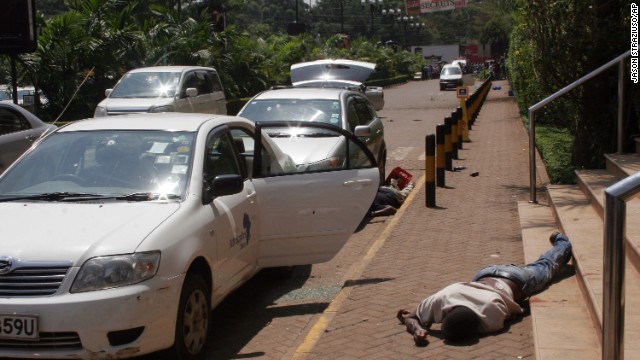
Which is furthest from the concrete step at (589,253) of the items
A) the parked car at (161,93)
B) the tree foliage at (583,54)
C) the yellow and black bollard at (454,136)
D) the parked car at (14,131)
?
the parked car at (161,93)

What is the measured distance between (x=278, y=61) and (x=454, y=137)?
65.9 ft

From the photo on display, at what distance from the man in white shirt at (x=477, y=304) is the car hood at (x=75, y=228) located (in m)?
1.97

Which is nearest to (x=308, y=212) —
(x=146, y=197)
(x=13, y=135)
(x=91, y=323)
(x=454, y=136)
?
(x=146, y=197)

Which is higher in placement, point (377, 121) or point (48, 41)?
point (48, 41)

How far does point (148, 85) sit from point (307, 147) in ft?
29.8

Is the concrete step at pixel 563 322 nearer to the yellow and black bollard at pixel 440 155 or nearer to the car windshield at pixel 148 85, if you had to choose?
the yellow and black bollard at pixel 440 155

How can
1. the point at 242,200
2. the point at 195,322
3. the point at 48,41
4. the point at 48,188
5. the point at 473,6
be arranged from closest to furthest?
the point at 195,322 → the point at 48,188 → the point at 242,200 → the point at 48,41 → the point at 473,6

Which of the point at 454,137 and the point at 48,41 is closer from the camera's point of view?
the point at 454,137

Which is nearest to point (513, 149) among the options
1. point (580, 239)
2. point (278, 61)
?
point (580, 239)


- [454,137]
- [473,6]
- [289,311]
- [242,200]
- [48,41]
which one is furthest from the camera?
[473,6]

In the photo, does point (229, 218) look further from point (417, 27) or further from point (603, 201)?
point (417, 27)

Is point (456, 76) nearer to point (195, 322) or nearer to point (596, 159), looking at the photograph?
point (596, 159)

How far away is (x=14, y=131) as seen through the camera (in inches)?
455

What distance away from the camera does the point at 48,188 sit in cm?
621
